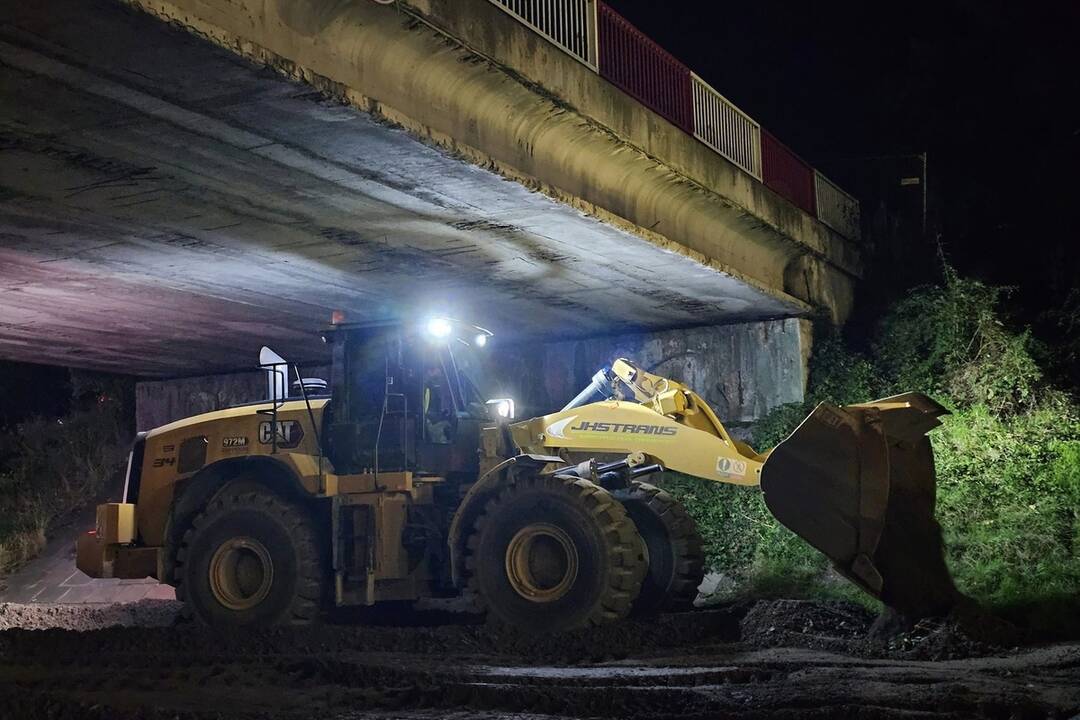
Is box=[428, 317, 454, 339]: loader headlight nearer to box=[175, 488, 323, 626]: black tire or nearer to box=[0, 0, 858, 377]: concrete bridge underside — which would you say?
box=[0, 0, 858, 377]: concrete bridge underside

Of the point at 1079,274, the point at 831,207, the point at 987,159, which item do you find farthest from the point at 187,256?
the point at 987,159

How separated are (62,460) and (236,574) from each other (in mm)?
13436

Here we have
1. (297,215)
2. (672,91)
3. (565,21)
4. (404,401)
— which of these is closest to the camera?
(404,401)

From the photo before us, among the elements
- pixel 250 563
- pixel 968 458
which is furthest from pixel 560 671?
pixel 968 458

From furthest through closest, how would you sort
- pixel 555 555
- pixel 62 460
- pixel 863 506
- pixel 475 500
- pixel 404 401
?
pixel 62 460
pixel 404 401
pixel 475 500
pixel 555 555
pixel 863 506

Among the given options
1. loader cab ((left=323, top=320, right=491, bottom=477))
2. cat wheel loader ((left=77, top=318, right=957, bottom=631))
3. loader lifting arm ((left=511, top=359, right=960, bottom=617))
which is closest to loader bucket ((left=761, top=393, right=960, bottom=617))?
loader lifting arm ((left=511, top=359, right=960, bottom=617))

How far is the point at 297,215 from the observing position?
38.9 feet

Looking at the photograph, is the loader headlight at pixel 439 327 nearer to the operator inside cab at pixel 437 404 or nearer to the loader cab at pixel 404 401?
the loader cab at pixel 404 401

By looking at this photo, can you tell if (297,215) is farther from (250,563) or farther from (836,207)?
(836,207)

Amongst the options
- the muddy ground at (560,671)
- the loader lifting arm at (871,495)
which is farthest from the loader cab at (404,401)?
the loader lifting arm at (871,495)

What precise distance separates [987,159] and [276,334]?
15261mm

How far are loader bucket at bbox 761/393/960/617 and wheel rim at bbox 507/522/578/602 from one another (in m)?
1.91

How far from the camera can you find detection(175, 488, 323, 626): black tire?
37.0ft

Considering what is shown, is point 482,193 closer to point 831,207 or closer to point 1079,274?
point 831,207
